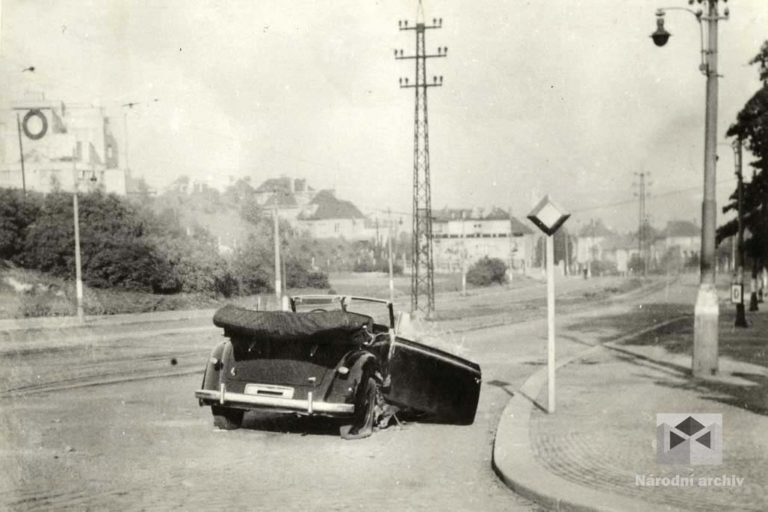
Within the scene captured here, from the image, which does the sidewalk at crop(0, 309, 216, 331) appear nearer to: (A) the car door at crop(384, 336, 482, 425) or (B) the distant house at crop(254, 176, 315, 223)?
(B) the distant house at crop(254, 176, 315, 223)

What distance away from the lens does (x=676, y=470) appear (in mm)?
6332

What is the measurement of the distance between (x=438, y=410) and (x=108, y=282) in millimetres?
28862

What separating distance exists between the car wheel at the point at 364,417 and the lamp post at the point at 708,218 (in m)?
6.46

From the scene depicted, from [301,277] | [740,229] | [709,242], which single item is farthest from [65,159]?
[709,242]

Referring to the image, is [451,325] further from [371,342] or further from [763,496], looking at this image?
[763,496]

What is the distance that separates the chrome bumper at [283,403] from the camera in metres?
7.55

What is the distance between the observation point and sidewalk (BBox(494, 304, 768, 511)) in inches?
222

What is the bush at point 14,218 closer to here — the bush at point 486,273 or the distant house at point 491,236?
the bush at point 486,273

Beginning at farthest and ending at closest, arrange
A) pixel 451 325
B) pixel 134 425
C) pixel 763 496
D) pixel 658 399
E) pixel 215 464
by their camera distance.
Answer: pixel 451 325
pixel 658 399
pixel 134 425
pixel 215 464
pixel 763 496

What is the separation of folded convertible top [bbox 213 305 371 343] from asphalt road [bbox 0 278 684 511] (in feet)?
3.53

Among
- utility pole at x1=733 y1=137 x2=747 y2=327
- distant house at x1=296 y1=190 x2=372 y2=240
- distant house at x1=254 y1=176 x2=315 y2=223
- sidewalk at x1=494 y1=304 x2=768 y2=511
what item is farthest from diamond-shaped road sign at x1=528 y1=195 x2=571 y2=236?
distant house at x1=296 y1=190 x2=372 y2=240

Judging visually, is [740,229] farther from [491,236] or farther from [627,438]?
[491,236]

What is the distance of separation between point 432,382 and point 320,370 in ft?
4.74

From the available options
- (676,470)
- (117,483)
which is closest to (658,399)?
(676,470)
